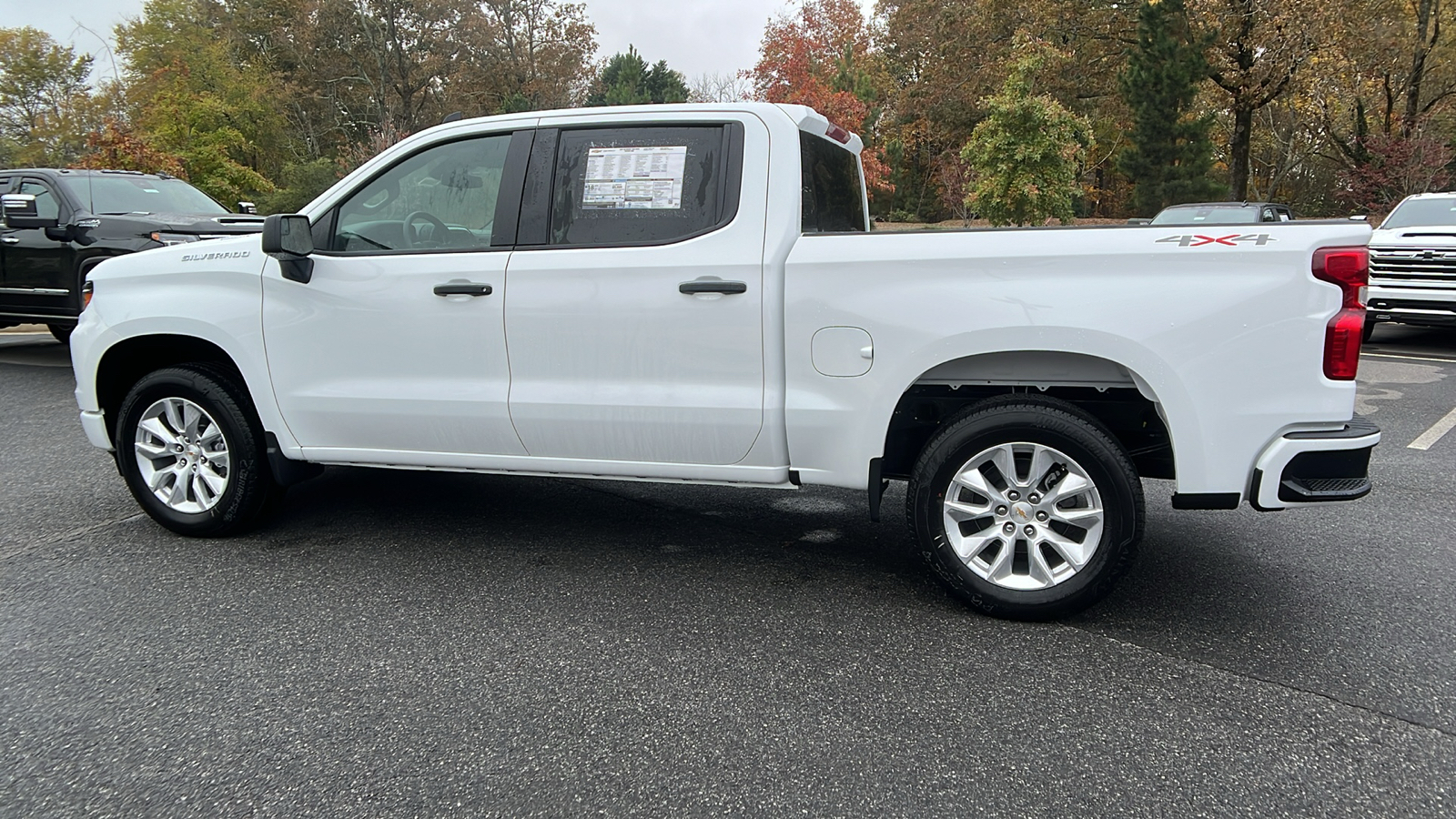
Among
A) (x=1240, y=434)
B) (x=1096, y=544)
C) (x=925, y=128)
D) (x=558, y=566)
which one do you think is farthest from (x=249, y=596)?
(x=925, y=128)

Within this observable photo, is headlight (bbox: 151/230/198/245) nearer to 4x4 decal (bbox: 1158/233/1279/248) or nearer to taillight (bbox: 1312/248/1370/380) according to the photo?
4x4 decal (bbox: 1158/233/1279/248)

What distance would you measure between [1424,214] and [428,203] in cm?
1193

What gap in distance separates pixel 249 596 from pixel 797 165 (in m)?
2.88

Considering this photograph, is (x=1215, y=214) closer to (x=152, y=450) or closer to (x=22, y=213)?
(x=152, y=450)

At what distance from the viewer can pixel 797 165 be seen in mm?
3826

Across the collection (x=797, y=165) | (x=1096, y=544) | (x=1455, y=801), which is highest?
(x=797, y=165)

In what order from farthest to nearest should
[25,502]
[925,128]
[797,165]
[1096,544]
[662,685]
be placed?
[925,128] < [25,502] < [797,165] < [1096,544] < [662,685]

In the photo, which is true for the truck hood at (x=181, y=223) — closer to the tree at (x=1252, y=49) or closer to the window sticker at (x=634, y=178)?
the window sticker at (x=634, y=178)

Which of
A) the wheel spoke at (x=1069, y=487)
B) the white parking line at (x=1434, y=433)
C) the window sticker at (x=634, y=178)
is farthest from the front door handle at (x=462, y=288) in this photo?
the white parking line at (x=1434, y=433)

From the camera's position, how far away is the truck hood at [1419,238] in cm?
1037

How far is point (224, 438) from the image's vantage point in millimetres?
4512

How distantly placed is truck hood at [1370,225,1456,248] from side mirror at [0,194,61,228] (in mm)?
13702

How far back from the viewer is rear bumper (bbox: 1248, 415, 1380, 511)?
323 centimetres

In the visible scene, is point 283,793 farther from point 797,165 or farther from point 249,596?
point 797,165
